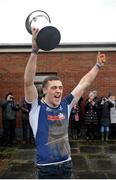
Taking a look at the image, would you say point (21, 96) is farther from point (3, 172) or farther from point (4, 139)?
point (3, 172)

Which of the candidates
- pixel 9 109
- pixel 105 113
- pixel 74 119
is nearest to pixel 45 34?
pixel 9 109

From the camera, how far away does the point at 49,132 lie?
4.05 metres

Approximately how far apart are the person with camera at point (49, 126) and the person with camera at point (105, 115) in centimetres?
1096

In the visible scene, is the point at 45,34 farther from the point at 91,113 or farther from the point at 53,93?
the point at 91,113

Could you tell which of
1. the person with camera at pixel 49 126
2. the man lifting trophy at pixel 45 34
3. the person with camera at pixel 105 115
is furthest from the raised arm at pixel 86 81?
the person with camera at pixel 105 115

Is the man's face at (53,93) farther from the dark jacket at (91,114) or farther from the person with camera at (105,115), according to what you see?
the person with camera at (105,115)

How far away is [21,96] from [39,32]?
14.1 meters

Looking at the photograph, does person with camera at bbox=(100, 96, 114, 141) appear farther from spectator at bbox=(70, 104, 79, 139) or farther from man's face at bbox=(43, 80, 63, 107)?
man's face at bbox=(43, 80, 63, 107)

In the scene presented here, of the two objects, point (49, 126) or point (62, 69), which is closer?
point (49, 126)

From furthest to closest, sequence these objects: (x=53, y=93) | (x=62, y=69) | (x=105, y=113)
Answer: (x=62, y=69)
(x=105, y=113)
(x=53, y=93)

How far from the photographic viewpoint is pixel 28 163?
35.4 ft

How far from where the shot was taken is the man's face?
413cm

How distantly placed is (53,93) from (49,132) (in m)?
0.41

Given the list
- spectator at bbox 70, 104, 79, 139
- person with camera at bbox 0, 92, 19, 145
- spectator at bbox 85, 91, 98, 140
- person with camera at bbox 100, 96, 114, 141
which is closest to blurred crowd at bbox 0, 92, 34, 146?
person with camera at bbox 0, 92, 19, 145
